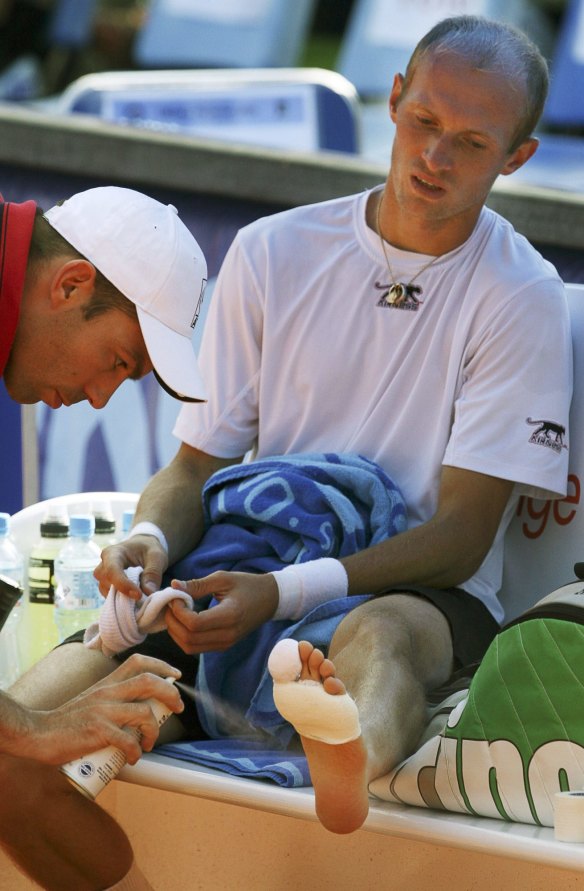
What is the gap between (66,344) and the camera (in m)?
2.31

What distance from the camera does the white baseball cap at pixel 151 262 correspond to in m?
2.32

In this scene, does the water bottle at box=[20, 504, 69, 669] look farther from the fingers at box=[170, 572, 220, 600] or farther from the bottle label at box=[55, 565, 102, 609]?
the fingers at box=[170, 572, 220, 600]

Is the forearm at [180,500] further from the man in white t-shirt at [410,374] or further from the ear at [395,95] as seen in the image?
the ear at [395,95]

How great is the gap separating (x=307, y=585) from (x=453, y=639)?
0.27 meters

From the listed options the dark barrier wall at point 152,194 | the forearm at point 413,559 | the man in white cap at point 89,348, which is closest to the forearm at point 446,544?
the forearm at point 413,559

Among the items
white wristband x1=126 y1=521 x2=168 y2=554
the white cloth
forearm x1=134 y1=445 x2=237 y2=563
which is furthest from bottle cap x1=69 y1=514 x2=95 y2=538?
the white cloth

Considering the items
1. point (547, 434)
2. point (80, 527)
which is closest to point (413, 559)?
point (547, 434)

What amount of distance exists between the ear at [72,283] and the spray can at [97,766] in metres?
0.57

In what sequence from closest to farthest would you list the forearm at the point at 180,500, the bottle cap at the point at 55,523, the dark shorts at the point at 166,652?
the dark shorts at the point at 166,652 → the forearm at the point at 180,500 → the bottle cap at the point at 55,523

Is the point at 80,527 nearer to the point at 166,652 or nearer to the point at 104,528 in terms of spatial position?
the point at 104,528

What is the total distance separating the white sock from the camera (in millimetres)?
2342

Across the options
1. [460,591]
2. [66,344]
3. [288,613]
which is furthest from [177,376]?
[460,591]

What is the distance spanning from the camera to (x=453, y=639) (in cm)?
262

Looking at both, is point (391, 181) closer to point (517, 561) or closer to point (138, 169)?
point (517, 561)
